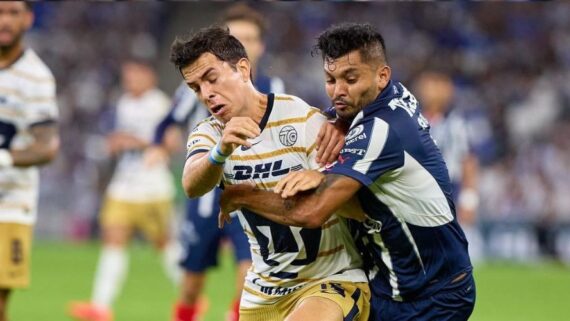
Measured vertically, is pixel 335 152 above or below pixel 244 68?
below

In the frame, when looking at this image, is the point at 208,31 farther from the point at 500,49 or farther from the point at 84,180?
the point at 500,49

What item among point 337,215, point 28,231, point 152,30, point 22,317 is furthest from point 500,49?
point 337,215

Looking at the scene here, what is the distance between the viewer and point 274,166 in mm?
5457

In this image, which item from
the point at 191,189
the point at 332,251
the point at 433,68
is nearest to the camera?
the point at 191,189

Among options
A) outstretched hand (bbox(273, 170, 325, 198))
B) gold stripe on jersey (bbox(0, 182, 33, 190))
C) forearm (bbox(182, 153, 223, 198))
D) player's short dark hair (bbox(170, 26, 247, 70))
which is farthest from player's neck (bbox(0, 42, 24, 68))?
outstretched hand (bbox(273, 170, 325, 198))

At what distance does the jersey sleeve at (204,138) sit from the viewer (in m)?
5.35

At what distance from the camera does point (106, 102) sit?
23.8 m

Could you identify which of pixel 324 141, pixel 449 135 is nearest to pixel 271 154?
pixel 324 141

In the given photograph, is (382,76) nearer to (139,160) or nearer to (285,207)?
(285,207)

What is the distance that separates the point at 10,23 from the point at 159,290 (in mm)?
6912

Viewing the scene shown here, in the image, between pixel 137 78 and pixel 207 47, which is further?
pixel 137 78

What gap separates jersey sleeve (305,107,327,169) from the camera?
545 cm

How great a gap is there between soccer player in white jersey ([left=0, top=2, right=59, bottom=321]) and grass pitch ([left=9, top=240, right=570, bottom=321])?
3.42 metres

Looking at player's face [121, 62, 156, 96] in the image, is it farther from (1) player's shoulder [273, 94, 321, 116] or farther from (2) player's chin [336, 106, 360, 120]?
(2) player's chin [336, 106, 360, 120]
